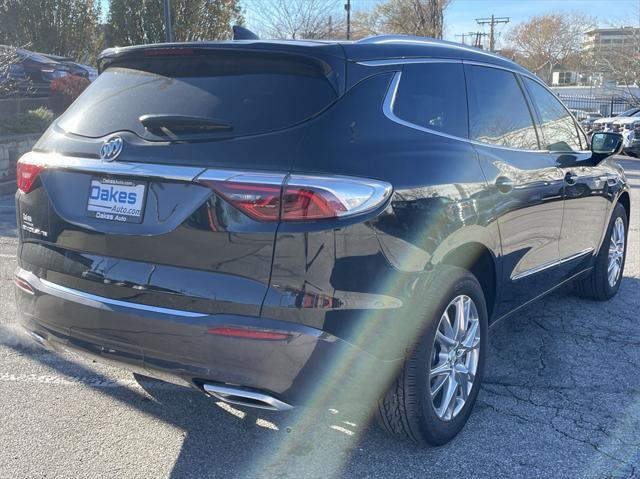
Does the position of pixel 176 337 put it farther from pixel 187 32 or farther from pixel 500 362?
pixel 187 32

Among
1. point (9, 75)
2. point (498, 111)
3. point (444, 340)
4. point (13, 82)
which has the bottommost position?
point (444, 340)

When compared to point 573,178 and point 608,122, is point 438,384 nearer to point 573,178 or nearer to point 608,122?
point 573,178

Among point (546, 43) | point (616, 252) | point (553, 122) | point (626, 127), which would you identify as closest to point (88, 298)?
point (553, 122)

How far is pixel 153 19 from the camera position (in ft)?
63.8

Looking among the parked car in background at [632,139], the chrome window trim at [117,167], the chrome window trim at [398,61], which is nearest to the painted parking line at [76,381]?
the chrome window trim at [117,167]

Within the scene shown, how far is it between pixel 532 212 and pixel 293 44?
5.75 feet

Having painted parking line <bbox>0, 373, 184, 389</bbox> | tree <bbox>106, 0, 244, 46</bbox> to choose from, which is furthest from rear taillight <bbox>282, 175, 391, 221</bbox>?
tree <bbox>106, 0, 244, 46</bbox>

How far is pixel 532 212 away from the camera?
12.2 feet

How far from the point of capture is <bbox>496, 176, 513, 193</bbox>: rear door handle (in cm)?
334

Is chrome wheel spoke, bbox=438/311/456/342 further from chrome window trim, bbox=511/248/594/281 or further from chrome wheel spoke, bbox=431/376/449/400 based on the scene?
chrome window trim, bbox=511/248/594/281

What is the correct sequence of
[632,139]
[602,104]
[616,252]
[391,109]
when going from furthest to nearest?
[602,104]
[632,139]
[616,252]
[391,109]

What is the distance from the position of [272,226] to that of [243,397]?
0.68 meters

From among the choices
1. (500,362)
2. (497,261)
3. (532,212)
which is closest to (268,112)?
(497,261)

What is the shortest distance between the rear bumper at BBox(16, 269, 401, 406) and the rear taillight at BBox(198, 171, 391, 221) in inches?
16.1
